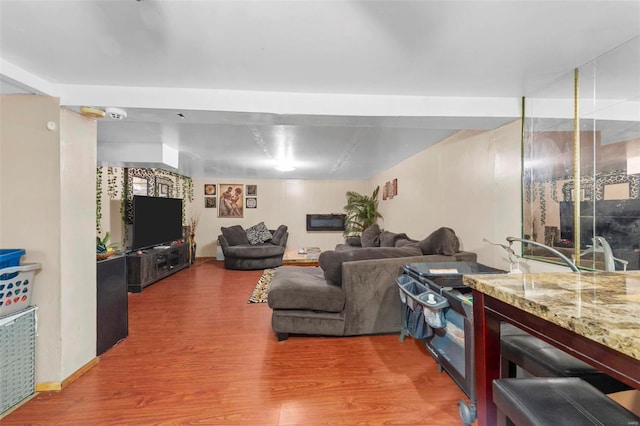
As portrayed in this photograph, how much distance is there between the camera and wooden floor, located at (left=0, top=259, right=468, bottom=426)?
159 centimetres

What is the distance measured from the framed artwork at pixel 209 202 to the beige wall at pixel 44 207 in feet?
17.5

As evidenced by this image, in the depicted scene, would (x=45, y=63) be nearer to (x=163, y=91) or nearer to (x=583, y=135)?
(x=163, y=91)

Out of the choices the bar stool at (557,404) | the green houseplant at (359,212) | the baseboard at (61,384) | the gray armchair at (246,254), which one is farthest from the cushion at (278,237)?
the bar stool at (557,404)

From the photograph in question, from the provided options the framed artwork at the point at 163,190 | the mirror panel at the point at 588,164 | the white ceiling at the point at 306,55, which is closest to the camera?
the white ceiling at the point at 306,55

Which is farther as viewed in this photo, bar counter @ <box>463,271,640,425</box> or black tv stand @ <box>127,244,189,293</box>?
black tv stand @ <box>127,244,189,293</box>

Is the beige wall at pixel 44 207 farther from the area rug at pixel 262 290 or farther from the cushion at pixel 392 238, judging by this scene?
the cushion at pixel 392 238

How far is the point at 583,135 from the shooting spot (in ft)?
5.94

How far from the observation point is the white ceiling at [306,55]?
48.1 inches

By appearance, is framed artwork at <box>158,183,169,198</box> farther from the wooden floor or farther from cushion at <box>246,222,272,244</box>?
the wooden floor

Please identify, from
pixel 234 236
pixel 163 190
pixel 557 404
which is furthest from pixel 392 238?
pixel 163 190

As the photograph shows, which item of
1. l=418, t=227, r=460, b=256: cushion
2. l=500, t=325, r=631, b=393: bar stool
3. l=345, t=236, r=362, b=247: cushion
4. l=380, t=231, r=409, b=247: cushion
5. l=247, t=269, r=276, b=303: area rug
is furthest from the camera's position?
l=345, t=236, r=362, b=247: cushion

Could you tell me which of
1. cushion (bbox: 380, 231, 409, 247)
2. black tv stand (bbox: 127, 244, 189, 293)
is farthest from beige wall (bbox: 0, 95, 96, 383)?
cushion (bbox: 380, 231, 409, 247)

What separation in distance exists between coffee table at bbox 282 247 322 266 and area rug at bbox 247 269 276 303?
689 millimetres

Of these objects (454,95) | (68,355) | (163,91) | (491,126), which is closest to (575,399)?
(454,95)
